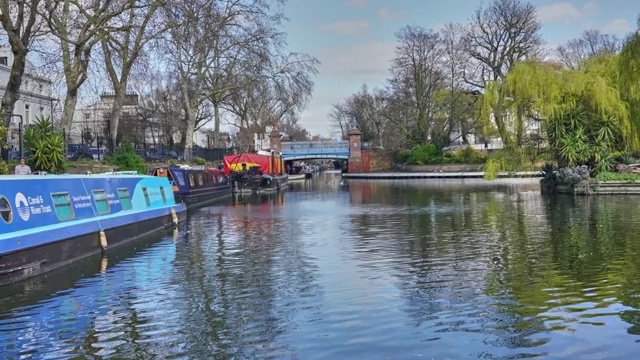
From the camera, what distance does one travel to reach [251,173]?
42469 mm

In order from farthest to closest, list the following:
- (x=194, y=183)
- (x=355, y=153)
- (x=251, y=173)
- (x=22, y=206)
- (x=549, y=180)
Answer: (x=355, y=153) → (x=251, y=173) → (x=549, y=180) → (x=194, y=183) → (x=22, y=206)

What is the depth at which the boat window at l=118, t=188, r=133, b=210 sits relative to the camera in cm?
1621

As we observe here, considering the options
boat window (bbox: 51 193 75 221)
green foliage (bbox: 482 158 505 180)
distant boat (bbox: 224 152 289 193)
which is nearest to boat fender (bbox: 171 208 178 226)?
boat window (bbox: 51 193 75 221)

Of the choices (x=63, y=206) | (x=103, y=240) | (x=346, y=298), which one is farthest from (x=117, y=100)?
(x=346, y=298)

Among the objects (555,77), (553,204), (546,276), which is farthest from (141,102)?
(546,276)

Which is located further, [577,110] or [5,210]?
[577,110]

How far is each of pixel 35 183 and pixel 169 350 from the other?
6.79 m

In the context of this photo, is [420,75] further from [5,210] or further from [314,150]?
[5,210]

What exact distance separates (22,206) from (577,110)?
2506cm

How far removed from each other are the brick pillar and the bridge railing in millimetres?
998

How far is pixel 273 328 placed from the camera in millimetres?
7355

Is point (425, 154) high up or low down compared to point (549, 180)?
up

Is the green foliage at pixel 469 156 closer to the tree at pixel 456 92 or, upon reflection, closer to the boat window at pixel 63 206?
the tree at pixel 456 92

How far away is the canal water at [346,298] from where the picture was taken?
6664 millimetres
